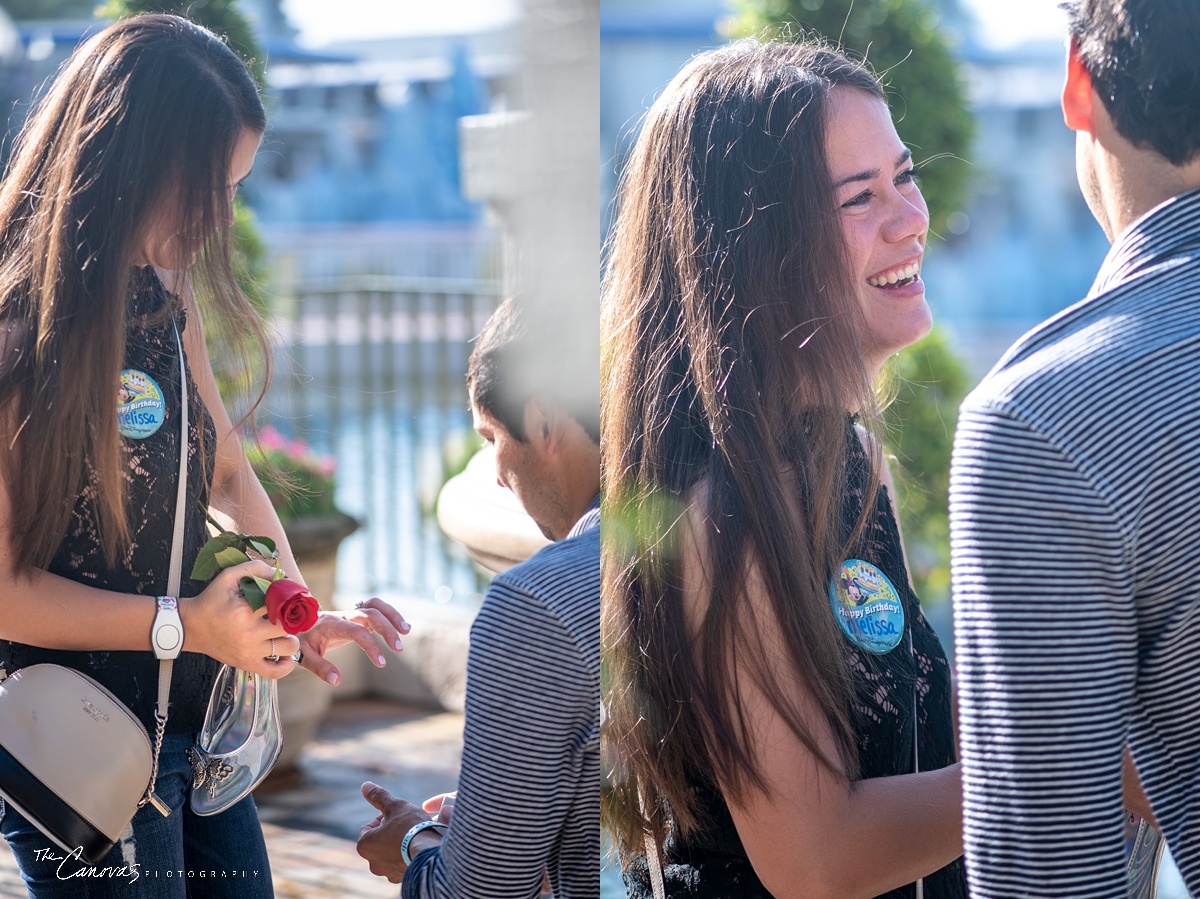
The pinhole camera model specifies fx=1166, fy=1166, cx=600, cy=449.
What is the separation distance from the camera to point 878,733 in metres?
1.11

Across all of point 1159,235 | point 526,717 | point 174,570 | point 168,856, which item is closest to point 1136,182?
point 1159,235

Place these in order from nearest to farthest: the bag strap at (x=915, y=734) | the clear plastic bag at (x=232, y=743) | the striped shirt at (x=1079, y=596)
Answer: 1. the striped shirt at (x=1079, y=596)
2. the bag strap at (x=915, y=734)
3. the clear plastic bag at (x=232, y=743)

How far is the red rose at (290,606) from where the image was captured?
125 centimetres

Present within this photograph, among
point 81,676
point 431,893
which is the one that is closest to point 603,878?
point 431,893

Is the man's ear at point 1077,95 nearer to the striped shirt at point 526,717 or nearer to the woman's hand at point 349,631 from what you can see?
the striped shirt at point 526,717

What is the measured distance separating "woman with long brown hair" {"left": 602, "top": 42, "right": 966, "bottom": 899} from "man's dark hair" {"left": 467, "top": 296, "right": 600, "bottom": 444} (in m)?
0.03

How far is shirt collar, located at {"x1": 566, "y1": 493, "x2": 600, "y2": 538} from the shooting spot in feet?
3.76

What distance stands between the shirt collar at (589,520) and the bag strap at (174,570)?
0.47 metres

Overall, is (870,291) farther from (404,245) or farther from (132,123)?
(404,245)

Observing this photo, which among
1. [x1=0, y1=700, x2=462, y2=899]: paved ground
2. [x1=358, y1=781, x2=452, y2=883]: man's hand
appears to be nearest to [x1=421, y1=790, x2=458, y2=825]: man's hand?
[x1=358, y1=781, x2=452, y2=883]: man's hand

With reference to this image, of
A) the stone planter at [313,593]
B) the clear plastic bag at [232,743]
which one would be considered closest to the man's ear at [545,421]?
the clear plastic bag at [232,743]

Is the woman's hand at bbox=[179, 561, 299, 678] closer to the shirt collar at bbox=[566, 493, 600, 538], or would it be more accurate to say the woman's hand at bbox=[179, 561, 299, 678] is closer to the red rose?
the red rose

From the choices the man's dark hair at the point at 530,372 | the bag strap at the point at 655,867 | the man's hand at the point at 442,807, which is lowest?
the bag strap at the point at 655,867

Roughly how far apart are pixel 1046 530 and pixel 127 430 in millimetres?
991
